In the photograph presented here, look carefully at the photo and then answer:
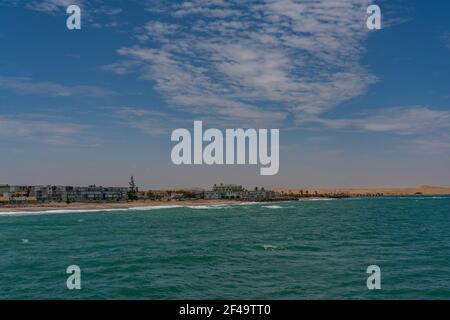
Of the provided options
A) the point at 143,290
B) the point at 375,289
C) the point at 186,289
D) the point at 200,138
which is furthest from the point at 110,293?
the point at 375,289

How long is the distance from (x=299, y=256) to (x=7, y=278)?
2890 centimetres

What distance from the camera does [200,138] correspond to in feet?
61.7

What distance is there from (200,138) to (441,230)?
69.5 meters

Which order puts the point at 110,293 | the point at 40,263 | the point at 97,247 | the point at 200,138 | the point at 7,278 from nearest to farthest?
the point at 200,138
the point at 110,293
the point at 7,278
the point at 40,263
the point at 97,247

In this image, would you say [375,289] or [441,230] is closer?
[375,289]
